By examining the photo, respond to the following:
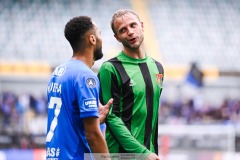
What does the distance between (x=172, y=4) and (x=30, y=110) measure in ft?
43.3

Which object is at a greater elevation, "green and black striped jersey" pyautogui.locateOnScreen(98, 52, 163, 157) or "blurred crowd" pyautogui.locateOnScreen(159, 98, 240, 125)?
"green and black striped jersey" pyautogui.locateOnScreen(98, 52, 163, 157)

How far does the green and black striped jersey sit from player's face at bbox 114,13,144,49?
0.19 meters

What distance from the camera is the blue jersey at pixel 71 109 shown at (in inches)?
170

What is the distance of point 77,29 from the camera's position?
14.9 feet

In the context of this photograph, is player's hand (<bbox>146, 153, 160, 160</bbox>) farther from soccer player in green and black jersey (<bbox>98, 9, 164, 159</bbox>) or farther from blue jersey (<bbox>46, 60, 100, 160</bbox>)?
blue jersey (<bbox>46, 60, 100, 160</bbox>)

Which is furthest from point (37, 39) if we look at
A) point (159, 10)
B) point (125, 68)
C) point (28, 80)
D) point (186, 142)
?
point (125, 68)

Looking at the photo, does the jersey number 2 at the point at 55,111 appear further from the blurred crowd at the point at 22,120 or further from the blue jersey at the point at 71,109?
the blurred crowd at the point at 22,120

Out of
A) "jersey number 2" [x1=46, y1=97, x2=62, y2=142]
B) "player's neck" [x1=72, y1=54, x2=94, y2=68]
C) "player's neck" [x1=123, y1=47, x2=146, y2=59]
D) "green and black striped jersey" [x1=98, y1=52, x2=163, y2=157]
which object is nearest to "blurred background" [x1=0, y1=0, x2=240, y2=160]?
"player's neck" [x1=123, y1=47, x2=146, y2=59]

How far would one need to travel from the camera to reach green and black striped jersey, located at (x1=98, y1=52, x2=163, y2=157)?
16.2 ft

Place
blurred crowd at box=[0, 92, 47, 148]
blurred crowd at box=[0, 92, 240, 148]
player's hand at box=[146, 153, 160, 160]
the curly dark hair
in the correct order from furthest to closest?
blurred crowd at box=[0, 92, 240, 148] → blurred crowd at box=[0, 92, 47, 148] → player's hand at box=[146, 153, 160, 160] → the curly dark hair

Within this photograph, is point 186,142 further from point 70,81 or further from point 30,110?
point 70,81

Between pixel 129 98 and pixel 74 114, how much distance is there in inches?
27.7

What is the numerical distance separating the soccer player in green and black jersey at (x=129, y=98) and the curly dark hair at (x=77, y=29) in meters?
0.49

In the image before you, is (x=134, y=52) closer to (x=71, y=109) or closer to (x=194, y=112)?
(x=71, y=109)
